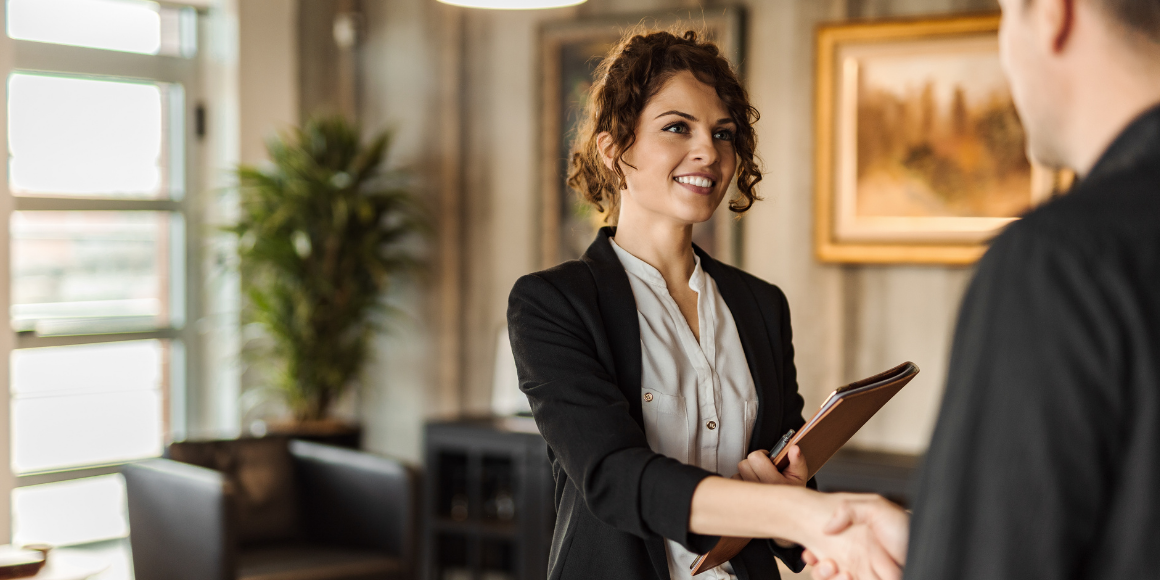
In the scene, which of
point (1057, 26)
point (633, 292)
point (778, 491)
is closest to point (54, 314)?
point (633, 292)

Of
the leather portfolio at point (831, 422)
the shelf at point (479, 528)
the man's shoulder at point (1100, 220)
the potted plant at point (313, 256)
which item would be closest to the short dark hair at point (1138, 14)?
the man's shoulder at point (1100, 220)

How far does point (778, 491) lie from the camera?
1.18 meters

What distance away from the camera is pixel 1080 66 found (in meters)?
0.77

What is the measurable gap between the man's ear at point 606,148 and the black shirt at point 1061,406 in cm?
88

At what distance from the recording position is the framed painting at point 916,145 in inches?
143

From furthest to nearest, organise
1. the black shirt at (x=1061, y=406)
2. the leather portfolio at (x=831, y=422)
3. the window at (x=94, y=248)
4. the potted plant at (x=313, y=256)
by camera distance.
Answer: the potted plant at (x=313, y=256) < the window at (x=94, y=248) < the leather portfolio at (x=831, y=422) < the black shirt at (x=1061, y=406)

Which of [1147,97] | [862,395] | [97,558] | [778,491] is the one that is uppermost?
[1147,97]

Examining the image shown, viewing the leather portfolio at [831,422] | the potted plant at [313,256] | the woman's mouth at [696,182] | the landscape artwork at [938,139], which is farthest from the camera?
the potted plant at [313,256]

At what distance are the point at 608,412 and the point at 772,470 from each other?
0.23 metres

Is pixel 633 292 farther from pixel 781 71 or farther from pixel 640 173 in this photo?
pixel 781 71

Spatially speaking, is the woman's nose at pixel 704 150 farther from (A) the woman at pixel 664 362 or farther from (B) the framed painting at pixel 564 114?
(B) the framed painting at pixel 564 114

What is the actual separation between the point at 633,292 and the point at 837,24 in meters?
2.79

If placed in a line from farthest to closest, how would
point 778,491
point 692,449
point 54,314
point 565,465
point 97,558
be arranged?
point 54,314 → point 97,558 → point 692,449 → point 565,465 → point 778,491

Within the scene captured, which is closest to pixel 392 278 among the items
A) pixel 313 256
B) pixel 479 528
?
pixel 313 256
